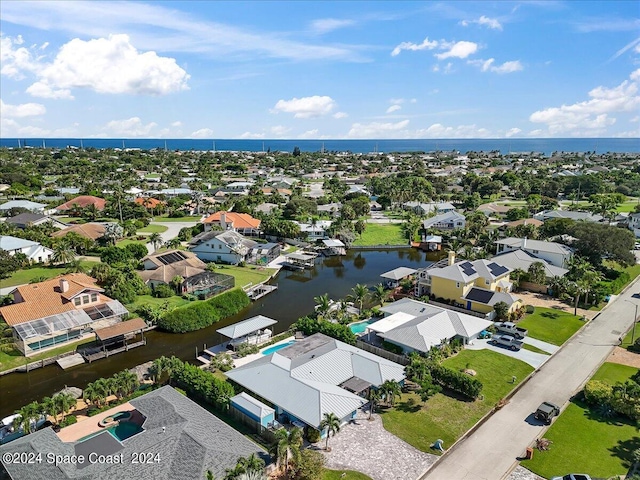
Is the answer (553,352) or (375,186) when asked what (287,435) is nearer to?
(553,352)

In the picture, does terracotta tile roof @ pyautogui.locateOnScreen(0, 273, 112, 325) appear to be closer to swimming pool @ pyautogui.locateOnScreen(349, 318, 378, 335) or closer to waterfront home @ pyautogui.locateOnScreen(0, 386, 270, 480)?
waterfront home @ pyautogui.locateOnScreen(0, 386, 270, 480)

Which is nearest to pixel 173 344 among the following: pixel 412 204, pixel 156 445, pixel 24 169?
pixel 156 445

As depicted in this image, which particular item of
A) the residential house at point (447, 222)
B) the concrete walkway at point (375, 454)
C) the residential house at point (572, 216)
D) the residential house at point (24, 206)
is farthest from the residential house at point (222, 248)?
the residential house at point (572, 216)

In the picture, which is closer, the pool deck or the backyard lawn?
the backyard lawn

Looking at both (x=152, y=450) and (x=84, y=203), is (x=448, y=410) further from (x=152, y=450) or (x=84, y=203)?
(x=84, y=203)

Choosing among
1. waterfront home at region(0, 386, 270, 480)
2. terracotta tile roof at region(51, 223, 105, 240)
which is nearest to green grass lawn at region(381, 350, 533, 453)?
waterfront home at region(0, 386, 270, 480)

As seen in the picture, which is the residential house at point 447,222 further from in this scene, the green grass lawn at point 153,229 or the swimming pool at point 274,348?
the swimming pool at point 274,348

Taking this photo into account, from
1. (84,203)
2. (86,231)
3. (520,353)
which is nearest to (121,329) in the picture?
(520,353)
